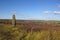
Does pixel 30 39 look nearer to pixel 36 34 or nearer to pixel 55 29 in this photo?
pixel 36 34

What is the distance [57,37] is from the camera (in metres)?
8.62

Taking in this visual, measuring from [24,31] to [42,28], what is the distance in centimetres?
113

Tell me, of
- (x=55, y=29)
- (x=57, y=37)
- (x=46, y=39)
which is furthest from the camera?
(x=55, y=29)

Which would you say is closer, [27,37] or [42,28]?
[27,37]

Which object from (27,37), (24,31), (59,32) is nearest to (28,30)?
(24,31)

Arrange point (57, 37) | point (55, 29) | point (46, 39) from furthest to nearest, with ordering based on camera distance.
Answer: point (55, 29) → point (57, 37) → point (46, 39)

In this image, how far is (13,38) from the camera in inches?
348

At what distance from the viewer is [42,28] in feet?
31.1

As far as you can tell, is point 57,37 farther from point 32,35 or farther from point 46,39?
point 32,35

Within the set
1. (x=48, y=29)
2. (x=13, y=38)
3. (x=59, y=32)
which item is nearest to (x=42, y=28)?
(x=48, y=29)

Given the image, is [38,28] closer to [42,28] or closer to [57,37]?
[42,28]

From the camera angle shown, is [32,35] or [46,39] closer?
[46,39]

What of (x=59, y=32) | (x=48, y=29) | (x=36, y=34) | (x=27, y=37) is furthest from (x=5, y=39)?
(x=59, y=32)

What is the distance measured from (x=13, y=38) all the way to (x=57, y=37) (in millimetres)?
2331
